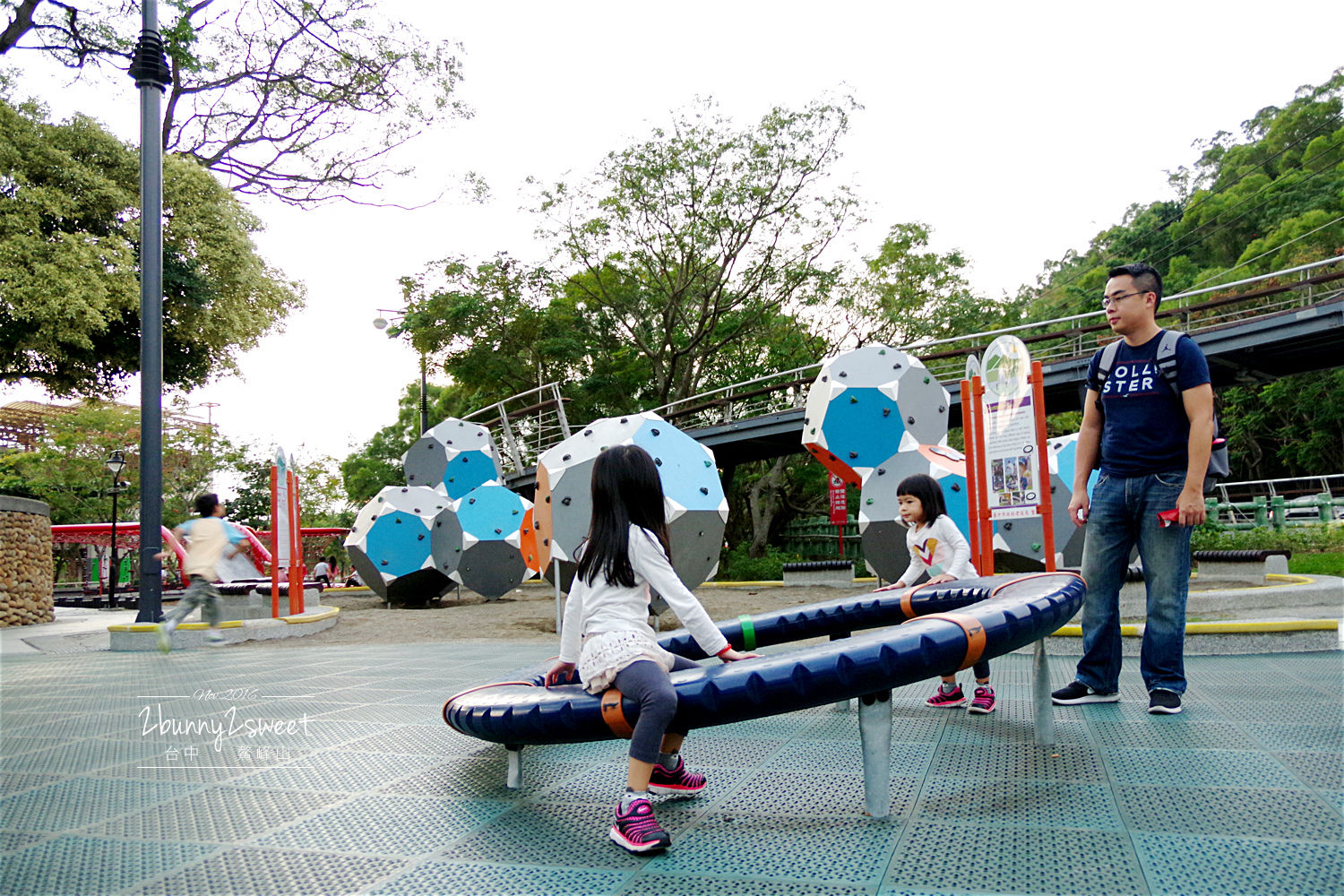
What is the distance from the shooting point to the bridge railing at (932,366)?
15766mm

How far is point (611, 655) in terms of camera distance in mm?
2650

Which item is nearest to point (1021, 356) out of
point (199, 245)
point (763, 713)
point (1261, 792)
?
point (1261, 792)

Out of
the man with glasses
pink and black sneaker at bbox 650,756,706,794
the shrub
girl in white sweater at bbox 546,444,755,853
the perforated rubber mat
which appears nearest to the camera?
the perforated rubber mat

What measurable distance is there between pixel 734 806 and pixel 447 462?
17368mm

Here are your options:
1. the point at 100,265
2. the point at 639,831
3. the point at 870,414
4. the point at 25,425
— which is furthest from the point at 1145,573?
the point at 25,425

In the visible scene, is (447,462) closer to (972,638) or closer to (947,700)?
(947,700)

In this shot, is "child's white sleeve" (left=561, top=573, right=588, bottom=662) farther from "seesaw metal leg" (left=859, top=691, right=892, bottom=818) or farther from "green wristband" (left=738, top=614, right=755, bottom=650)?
"green wristband" (left=738, top=614, right=755, bottom=650)

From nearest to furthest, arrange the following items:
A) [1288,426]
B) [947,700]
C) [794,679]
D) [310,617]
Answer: [794,679] → [947,700] → [310,617] → [1288,426]

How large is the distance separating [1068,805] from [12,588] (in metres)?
17.0

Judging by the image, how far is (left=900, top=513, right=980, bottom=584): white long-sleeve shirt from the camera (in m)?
4.39

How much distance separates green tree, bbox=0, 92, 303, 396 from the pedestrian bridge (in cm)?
805

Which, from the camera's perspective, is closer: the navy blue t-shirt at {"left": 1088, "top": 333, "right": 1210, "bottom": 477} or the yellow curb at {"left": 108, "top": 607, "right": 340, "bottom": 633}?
the navy blue t-shirt at {"left": 1088, "top": 333, "right": 1210, "bottom": 477}

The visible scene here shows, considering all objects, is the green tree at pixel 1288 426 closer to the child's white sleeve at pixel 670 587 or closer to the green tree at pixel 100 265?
the green tree at pixel 100 265

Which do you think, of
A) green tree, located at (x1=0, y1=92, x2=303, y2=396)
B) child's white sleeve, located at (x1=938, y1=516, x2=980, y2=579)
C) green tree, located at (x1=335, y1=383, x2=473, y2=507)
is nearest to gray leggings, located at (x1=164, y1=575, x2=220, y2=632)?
green tree, located at (x1=0, y1=92, x2=303, y2=396)
